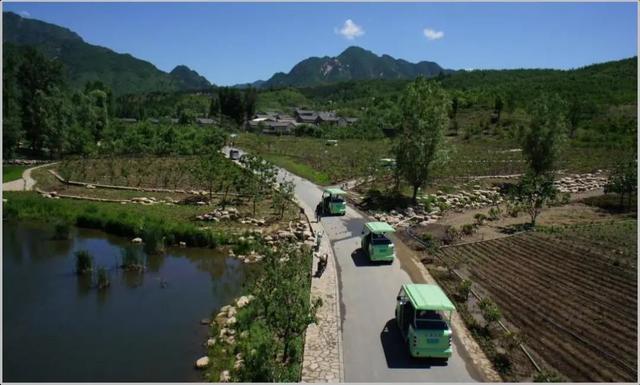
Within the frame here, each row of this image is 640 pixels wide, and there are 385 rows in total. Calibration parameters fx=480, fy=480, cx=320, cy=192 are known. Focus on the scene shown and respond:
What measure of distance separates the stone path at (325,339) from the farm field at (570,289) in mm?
5299

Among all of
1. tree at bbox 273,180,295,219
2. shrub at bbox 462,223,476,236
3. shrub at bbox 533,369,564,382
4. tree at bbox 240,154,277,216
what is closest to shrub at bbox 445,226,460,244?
shrub at bbox 462,223,476,236

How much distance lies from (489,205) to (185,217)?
62.9ft

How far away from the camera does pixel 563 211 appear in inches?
1127

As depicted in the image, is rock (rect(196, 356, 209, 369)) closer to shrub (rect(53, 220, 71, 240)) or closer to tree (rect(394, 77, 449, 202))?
shrub (rect(53, 220, 71, 240))

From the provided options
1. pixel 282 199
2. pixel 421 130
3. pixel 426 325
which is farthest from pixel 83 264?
pixel 421 130

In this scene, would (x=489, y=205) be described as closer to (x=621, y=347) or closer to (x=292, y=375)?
(x=621, y=347)

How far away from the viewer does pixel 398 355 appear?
12484mm

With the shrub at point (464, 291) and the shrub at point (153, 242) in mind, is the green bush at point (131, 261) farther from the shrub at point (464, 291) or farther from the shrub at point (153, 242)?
the shrub at point (464, 291)

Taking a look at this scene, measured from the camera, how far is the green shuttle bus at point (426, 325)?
12.0 metres

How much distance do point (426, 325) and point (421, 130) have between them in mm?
20071

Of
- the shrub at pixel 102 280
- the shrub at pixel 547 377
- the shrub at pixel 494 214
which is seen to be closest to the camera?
the shrub at pixel 547 377

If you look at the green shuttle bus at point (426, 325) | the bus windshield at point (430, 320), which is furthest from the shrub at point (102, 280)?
the bus windshield at point (430, 320)

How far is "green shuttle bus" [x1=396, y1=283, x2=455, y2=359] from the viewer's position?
12.0 metres

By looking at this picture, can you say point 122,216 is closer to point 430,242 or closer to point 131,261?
point 131,261
